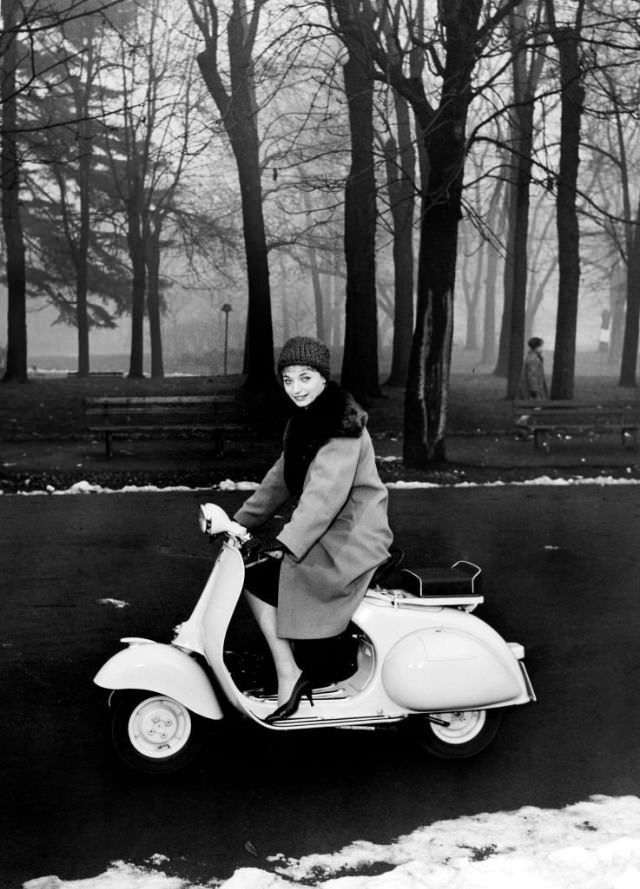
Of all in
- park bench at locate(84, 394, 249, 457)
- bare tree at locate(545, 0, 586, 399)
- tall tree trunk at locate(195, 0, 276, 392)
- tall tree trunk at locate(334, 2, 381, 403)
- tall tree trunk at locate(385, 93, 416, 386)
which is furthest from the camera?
tall tree trunk at locate(385, 93, 416, 386)

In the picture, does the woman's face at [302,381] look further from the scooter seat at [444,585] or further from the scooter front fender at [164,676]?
the scooter front fender at [164,676]

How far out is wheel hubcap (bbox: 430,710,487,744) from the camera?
4863 millimetres

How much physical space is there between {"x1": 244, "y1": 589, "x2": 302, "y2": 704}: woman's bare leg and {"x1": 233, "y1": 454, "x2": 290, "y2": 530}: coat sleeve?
414 mm

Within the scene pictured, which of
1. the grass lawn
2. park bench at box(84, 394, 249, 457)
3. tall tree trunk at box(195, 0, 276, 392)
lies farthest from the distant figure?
park bench at box(84, 394, 249, 457)

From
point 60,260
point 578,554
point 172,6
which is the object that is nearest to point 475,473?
point 578,554

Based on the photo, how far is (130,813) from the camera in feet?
13.9

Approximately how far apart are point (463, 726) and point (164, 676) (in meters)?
1.29

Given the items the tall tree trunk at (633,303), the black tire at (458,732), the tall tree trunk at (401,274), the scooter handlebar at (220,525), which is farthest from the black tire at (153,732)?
the tall tree trunk at (633,303)

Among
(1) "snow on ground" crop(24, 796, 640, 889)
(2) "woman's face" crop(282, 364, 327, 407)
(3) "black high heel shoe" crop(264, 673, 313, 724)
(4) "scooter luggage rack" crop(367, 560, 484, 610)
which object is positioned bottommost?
(1) "snow on ground" crop(24, 796, 640, 889)

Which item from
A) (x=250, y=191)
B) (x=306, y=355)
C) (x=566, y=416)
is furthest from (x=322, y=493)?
(x=250, y=191)

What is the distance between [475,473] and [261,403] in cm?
837

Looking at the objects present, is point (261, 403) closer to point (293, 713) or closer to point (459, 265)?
point (293, 713)

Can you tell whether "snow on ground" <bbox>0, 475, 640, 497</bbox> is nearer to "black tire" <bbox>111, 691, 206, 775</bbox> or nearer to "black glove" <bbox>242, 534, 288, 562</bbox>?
"black glove" <bbox>242, 534, 288, 562</bbox>

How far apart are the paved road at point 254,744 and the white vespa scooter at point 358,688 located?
0.21 m
